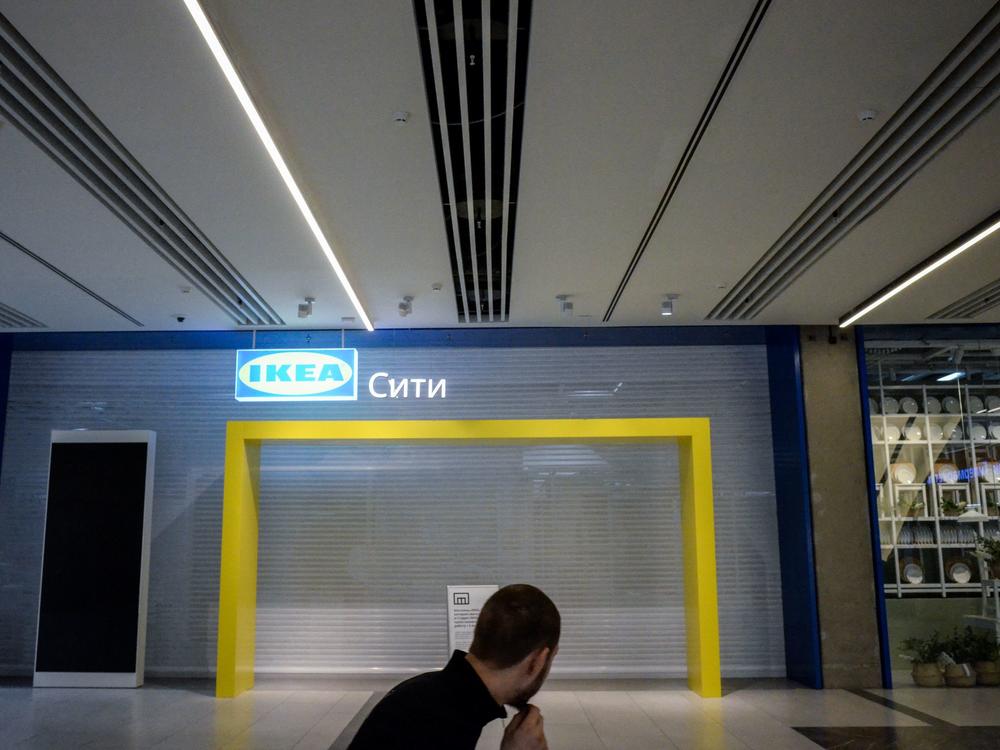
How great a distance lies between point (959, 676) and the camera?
8617mm

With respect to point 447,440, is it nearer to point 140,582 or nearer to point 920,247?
point 140,582

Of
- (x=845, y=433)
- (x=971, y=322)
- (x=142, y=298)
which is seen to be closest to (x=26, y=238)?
(x=142, y=298)

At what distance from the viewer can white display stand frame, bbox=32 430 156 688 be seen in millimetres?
8609

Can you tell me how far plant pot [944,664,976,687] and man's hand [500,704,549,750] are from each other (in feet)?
27.5

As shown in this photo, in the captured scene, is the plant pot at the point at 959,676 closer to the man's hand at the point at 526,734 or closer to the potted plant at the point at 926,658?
the potted plant at the point at 926,658

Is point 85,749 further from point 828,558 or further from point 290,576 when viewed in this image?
point 828,558

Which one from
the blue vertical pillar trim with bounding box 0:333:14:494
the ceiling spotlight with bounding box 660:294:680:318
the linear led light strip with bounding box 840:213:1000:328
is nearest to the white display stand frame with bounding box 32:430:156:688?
the blue vertical pillar trim with bounding box 0:333:14:494

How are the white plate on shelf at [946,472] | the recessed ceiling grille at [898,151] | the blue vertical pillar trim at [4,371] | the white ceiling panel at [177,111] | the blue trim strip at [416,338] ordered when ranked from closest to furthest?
the white ceiling panel at [177,111] < the recessed ceiling grille at [898,151] < the white plate on shelf at [946,472] < the blue trim strip at [416,338] < the blue vertical pillar trim at [4,371]

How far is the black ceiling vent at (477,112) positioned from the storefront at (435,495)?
9.11 feet

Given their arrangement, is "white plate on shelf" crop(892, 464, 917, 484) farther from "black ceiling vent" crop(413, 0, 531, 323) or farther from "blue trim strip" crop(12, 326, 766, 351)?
"black ceiling vent" crop(413, 0, 531, 323)

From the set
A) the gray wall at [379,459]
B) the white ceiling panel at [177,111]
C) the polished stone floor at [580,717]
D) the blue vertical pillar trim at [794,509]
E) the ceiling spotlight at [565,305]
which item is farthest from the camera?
the gray wall at [379,459]

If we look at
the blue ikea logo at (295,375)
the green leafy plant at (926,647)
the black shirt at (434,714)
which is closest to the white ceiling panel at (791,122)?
the black shirt at (434,714)

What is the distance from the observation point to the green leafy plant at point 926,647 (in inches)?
343

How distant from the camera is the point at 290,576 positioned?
9.31 metres
